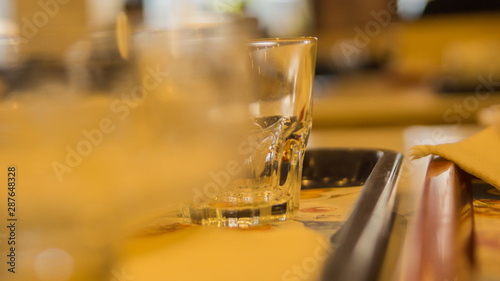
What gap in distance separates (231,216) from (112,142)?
143 millimetres

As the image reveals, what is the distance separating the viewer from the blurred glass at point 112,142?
25 centimetres

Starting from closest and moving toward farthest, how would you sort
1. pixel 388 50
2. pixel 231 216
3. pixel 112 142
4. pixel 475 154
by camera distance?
pixel 112 142 < pixel 231 216 < pixel 475 154 < pixel 388 50

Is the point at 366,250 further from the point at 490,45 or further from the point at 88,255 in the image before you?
the point at 490,45

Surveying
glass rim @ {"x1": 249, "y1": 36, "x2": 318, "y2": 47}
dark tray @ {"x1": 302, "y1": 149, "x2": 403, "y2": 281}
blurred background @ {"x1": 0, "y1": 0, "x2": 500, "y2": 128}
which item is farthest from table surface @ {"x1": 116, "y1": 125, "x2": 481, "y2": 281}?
blurred background @ {"x1": 0, "y1": 0, "x2": 500, "y2": 128}

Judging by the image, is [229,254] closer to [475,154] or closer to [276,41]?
[276,41]

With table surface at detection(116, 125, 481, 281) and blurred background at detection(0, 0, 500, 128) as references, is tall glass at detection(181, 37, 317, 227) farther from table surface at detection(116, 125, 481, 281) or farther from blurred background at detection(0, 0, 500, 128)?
blurred background at detection(0, 0, 500, 128)

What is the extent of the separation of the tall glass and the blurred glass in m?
0.04

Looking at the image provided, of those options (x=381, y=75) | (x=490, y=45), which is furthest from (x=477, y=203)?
(x=381, y=75)

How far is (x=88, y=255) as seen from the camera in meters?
0.25

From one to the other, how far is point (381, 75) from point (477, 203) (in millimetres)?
2931

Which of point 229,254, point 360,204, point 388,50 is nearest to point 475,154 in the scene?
point 360,204

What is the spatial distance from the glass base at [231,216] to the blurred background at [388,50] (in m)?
1.94

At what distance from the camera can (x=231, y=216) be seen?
385 millimetres

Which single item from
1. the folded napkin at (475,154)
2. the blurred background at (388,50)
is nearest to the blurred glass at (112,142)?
the folded napkin at (475,154)
